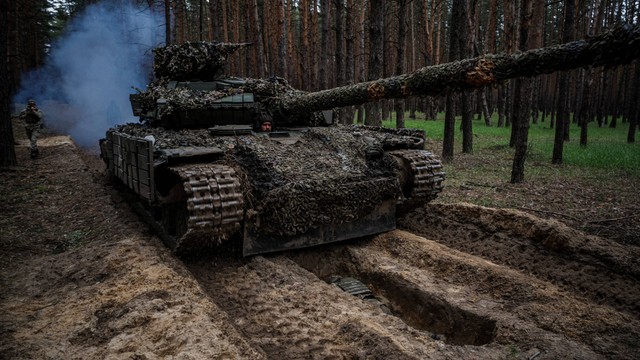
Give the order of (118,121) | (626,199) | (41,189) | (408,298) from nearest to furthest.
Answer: (408,298)
(626,199)
(41,189)
(118,121)

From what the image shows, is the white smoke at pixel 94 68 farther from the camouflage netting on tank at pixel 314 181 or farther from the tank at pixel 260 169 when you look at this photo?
the camouflage netting on tank at pixel 314 181

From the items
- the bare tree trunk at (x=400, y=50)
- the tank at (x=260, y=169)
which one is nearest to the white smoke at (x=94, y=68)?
the bare tree trunk at (x=400, y=50)

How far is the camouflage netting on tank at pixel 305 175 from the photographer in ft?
16.3

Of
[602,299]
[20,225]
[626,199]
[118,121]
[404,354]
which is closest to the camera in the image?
[404,354]

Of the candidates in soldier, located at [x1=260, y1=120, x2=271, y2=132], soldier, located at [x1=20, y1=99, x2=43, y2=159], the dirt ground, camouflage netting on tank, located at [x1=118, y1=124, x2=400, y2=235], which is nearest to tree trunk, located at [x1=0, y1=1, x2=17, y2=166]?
soldier, located at [x1=20, y1=99, x2=43, y2=159]

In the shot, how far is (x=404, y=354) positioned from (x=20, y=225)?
20.3 ft

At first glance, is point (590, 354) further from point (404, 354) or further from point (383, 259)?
point (383, 259)

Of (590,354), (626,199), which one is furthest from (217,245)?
(626,199)

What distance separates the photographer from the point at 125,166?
610 centimetres

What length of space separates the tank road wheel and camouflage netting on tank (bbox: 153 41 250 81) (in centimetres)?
345

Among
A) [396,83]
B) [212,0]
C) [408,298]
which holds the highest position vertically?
[212,0]

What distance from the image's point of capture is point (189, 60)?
23.9 feet

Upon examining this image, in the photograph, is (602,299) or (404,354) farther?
(602,299)

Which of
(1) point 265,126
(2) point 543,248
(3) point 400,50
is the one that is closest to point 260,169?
(1) point 265,126
